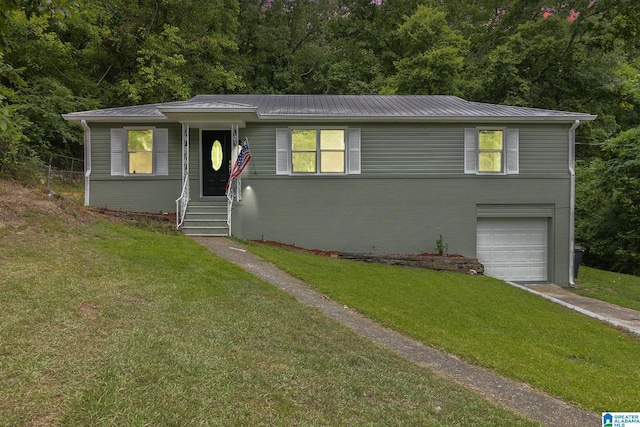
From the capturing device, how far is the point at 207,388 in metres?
3.02

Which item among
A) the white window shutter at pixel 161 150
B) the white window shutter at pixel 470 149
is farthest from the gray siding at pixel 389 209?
the white window shutter at pixel 161 150

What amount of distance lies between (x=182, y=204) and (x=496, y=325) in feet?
28.4

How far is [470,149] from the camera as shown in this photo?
12.3 m

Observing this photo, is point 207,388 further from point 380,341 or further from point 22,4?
point 22,4

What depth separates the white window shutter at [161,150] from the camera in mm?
12266

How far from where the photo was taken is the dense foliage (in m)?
18.5

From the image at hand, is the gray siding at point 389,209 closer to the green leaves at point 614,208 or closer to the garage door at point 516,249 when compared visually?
the garage door at point 516,249

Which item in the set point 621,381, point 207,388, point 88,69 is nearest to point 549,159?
point 621,381

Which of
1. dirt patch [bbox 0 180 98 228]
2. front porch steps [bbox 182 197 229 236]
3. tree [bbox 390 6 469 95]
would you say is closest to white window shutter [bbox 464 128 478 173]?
front porch steps [bbox 182 197 229 236]

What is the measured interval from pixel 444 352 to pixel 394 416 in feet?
7.65

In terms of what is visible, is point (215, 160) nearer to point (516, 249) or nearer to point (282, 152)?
point (282, 152)

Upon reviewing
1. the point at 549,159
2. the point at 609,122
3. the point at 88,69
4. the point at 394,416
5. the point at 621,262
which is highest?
the point at 88,69

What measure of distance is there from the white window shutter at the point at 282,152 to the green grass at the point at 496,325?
259 cm

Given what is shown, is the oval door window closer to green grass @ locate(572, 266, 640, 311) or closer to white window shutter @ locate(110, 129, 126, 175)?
white window shutter @ locate(110, 129, 126, 175)
